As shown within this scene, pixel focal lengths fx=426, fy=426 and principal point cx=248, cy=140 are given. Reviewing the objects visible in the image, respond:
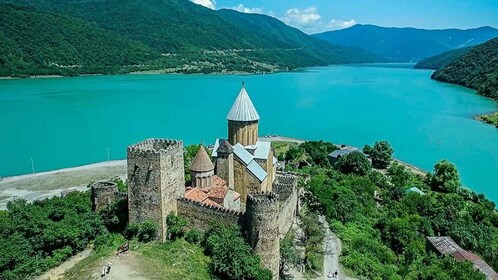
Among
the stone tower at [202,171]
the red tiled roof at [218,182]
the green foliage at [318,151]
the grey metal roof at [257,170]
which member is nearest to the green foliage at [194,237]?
the stone tower at [202,171]

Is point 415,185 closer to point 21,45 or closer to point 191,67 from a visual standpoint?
point 21,45

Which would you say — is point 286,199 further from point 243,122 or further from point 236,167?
point 243,122

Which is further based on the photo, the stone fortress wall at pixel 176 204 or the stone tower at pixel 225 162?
the stone tower at pixel 225 162

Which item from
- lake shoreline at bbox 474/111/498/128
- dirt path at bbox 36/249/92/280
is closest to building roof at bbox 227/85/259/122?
dirt path at bbox 36/249/92/280

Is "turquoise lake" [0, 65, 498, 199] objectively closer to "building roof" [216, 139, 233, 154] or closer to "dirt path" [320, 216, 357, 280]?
"dirt path" [320, 216, 357, 280]

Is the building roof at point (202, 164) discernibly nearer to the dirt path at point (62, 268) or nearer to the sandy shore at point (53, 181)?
the dirt path at point (62, 268)

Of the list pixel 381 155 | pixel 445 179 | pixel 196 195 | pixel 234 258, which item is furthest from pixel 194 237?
pixel 381 155

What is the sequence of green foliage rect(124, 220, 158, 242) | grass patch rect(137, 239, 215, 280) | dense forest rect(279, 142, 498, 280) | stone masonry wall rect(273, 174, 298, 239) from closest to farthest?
grass patch rect(137, 239, 215, 280)
green foliage rect(124, 220, 158, 242)
dense forest rect(279, 142, 498, 280)
stone masonry wall rect(273, 174, 298, 239)
